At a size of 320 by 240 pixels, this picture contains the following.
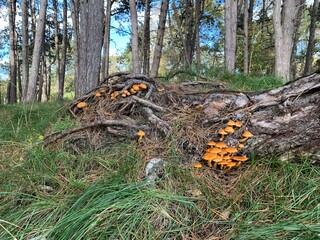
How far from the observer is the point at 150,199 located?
4.17 feet

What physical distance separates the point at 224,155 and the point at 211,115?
1.82 feet

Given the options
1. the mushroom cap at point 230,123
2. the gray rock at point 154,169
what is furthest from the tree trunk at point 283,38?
the gray rock at point 154,169

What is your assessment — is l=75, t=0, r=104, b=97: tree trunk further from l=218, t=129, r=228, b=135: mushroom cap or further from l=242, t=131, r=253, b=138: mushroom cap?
l=242, t=131, r=253, b=138: mushroom cap

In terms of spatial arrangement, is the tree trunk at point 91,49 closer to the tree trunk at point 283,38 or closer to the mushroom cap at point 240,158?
the mushroom cap at point 240,158

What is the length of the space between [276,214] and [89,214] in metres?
1.01

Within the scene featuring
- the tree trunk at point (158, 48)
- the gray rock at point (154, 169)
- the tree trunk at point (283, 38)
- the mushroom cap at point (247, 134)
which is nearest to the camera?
the gray rock at point (154, 169)

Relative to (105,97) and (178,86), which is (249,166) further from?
(105,97)

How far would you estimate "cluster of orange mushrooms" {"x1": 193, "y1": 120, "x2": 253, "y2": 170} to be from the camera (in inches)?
64.1

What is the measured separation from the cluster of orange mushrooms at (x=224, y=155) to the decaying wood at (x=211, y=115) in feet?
0.21

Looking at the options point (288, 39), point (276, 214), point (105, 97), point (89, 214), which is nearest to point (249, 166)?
point (276, 214)

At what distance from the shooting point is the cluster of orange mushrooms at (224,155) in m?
1.63

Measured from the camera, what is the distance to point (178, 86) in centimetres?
296

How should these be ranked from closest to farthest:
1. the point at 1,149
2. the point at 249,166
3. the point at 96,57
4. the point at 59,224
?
the point at 59,224, the point at 249,166, the point at 1,149, the point at 96,57

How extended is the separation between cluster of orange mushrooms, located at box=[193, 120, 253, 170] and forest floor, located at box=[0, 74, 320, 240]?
0.07 m
